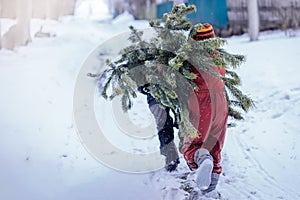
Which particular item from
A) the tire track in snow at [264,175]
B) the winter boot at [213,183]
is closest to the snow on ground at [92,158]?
the tire track in snow at [264,175]

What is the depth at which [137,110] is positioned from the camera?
732 centimetres

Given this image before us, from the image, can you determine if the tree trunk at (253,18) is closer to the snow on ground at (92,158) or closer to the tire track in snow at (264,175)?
the snow on ground at (92,158)

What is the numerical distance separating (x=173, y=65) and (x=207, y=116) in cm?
60

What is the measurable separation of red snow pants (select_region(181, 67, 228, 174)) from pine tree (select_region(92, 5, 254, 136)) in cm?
8

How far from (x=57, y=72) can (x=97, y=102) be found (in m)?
2.00

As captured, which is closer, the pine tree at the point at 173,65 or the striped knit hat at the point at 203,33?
the pine tree at the point at 173,65

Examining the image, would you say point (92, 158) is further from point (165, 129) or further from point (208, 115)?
point (208, 115)

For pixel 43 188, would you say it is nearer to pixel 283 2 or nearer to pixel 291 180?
pixel 291 180

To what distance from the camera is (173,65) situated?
3369mm

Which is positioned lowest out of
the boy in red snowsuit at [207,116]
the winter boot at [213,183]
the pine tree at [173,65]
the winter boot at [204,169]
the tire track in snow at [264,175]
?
the tire track in snow at [264,175]

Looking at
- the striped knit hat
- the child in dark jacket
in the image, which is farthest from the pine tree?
the child in dark jacket

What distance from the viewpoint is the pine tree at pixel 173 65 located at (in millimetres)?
3368

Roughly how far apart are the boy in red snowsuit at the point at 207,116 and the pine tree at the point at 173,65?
0.07m

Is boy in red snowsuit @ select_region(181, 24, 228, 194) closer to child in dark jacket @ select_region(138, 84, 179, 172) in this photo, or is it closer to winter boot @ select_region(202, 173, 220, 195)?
winter boot @ select_region(202, 173, 220, 195)
